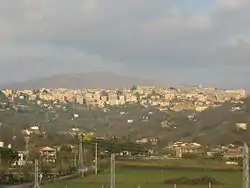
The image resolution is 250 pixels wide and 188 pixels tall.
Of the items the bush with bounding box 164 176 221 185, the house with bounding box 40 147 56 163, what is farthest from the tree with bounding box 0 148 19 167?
the bush with bounding box 164 176 221 185

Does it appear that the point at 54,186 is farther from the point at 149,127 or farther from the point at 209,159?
the point at 149,127

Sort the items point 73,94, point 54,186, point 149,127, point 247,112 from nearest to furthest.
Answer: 1. point 54,186
2. point 247,112
3. point 149,127
4. point 73,94

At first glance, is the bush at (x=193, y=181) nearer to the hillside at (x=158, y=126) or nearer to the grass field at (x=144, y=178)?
the grass field at (x=144, y=178)

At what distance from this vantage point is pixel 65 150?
57812mm

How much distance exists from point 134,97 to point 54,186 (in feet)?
442

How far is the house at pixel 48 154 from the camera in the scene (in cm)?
5334

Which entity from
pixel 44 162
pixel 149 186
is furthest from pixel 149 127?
pixel 149 186

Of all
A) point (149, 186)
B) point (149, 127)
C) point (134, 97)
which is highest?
point (134, 97)

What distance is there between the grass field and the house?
589cm

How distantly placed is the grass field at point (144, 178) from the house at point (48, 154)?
589 centimetres

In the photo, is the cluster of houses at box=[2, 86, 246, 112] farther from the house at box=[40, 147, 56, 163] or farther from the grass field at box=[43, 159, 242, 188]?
the grass field at box=[43, 159, 242, 188]

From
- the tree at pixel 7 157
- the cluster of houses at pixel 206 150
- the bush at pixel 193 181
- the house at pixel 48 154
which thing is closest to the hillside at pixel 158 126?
the cluster of houses at pixel 206 150

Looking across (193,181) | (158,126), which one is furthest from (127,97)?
(193,181)

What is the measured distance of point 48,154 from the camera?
180 ft
